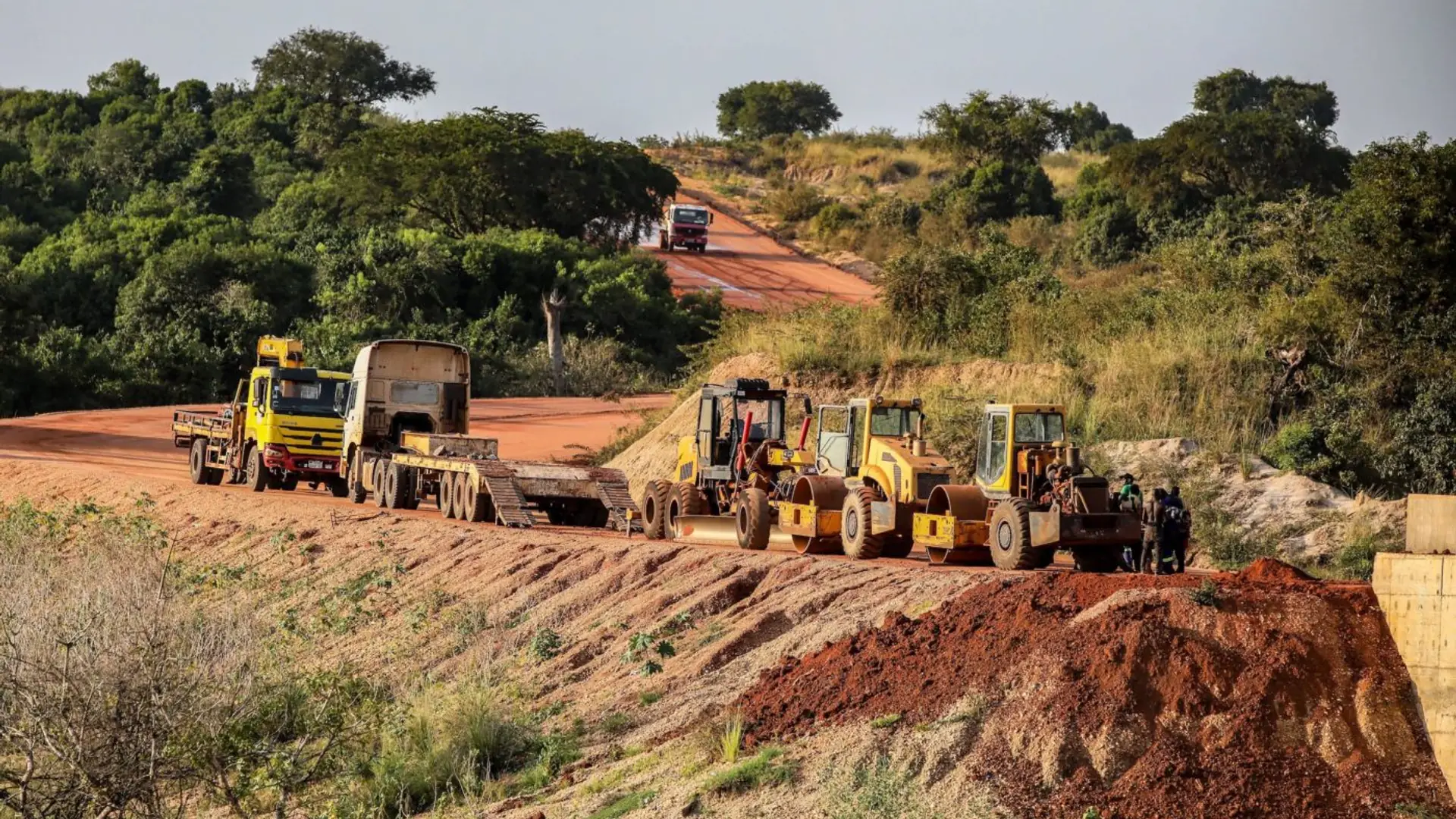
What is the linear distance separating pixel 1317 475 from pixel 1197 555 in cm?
297

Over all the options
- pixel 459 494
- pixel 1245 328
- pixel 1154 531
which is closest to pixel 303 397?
pixel 459 494

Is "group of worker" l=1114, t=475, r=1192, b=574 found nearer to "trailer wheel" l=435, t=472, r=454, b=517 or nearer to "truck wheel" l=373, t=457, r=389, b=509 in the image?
"trailer wheel" l=435, t=472, r=454, b=517

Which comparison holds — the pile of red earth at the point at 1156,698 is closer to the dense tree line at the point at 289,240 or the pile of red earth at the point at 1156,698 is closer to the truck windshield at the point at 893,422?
the truck windshield at the point at 893,422

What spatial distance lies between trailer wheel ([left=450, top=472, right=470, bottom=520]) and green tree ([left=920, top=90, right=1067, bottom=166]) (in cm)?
4879

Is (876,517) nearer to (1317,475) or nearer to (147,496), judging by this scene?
(1317,475)

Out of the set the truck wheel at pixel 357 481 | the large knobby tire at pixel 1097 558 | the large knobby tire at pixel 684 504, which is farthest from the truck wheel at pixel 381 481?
the large knobby tire at pixel 1097 558

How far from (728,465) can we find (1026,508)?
238 inches

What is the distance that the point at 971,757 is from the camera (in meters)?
10.9

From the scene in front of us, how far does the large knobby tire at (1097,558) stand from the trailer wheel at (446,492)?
1158cm

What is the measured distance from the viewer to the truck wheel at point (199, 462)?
1350 inches

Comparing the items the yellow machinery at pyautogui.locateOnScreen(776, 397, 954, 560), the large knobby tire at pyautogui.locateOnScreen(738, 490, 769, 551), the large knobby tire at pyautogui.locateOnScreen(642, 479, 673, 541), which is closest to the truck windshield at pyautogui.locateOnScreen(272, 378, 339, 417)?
the large knobby tire at pyautogui.locateOnScreen(642, 479, 673, 541)

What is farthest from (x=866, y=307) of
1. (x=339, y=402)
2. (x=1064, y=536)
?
(x=1064, y=536)

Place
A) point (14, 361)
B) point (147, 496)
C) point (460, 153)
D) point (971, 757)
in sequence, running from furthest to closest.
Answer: point (460, 153) → point (14, 361) → point (147, 496) → point (971, 757)

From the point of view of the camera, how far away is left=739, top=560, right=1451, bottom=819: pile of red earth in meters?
10.4
